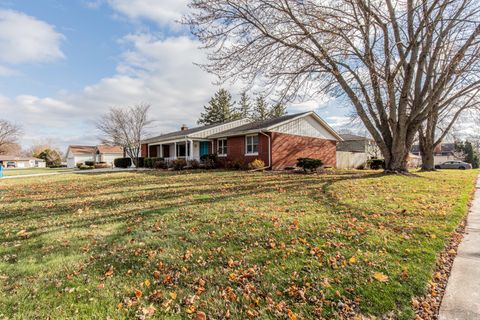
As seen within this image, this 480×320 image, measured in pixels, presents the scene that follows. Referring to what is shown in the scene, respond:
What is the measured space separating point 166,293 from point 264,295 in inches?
44.1

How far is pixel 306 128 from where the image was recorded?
2180 centimetres

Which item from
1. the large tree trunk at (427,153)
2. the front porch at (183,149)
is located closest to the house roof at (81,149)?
the front porch at (183,149)

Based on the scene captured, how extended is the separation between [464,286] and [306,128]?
19.4 m

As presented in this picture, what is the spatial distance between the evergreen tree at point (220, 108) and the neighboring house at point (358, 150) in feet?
70.1

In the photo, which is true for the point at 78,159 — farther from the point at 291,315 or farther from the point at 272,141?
the point at 291,315

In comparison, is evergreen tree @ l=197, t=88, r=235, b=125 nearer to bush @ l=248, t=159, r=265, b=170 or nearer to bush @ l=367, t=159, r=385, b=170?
bush @ l=367, t=159, r=385, b=170

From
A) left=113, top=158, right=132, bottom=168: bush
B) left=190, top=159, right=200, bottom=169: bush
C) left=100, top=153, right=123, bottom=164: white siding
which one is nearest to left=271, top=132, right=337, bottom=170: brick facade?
left=190, top=159, right=200, bottom=169: bush

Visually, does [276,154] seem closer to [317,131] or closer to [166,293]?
[317,131]

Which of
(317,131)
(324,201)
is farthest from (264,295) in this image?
(317,131)

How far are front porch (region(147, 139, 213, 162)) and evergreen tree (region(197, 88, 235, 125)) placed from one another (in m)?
19.7

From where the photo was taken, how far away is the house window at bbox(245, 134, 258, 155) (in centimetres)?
1997

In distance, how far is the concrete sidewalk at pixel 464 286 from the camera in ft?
8.47

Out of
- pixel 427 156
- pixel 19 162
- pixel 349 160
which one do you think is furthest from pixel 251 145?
pixel 19 162

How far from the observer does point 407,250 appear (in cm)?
387
